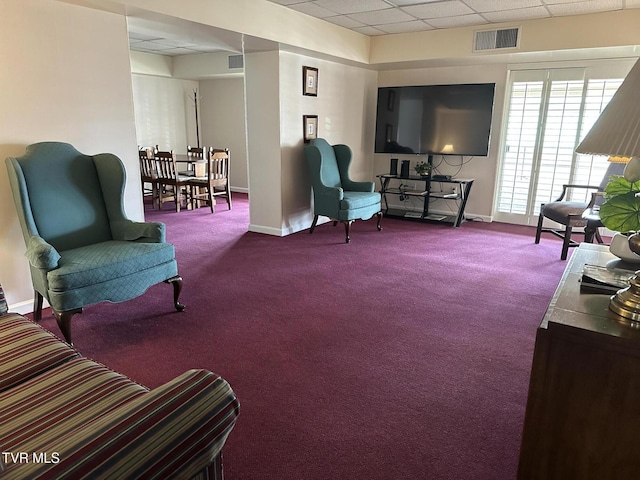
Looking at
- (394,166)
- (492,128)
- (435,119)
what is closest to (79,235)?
(394,166)

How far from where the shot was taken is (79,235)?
302 centimetres

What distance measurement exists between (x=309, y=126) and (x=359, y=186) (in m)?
0.97

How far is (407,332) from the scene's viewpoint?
2.86 metres

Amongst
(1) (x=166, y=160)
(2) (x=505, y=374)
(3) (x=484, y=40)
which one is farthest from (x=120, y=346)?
(3) (x=484, y=40)

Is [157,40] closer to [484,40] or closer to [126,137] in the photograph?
[126,137]

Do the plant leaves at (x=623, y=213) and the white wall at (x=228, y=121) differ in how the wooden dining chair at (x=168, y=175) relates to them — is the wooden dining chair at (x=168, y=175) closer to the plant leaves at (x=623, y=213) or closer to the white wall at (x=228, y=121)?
the white wall at (x=228, y=121)

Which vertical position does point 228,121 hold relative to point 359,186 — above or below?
above

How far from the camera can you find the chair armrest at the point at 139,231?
9.91 feet

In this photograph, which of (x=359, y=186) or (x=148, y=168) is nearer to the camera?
(x=359, y=186)

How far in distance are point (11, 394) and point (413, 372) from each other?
180 centimetres

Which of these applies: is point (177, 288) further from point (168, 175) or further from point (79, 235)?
point (168, 175)

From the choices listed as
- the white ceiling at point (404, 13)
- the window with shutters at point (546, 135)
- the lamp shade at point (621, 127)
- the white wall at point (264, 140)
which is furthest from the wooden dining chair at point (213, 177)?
the lamp shade at point (621, 127)

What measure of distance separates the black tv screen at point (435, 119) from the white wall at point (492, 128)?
37 centimetres

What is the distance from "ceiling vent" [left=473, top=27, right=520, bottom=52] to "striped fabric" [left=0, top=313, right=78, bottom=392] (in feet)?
16.9
